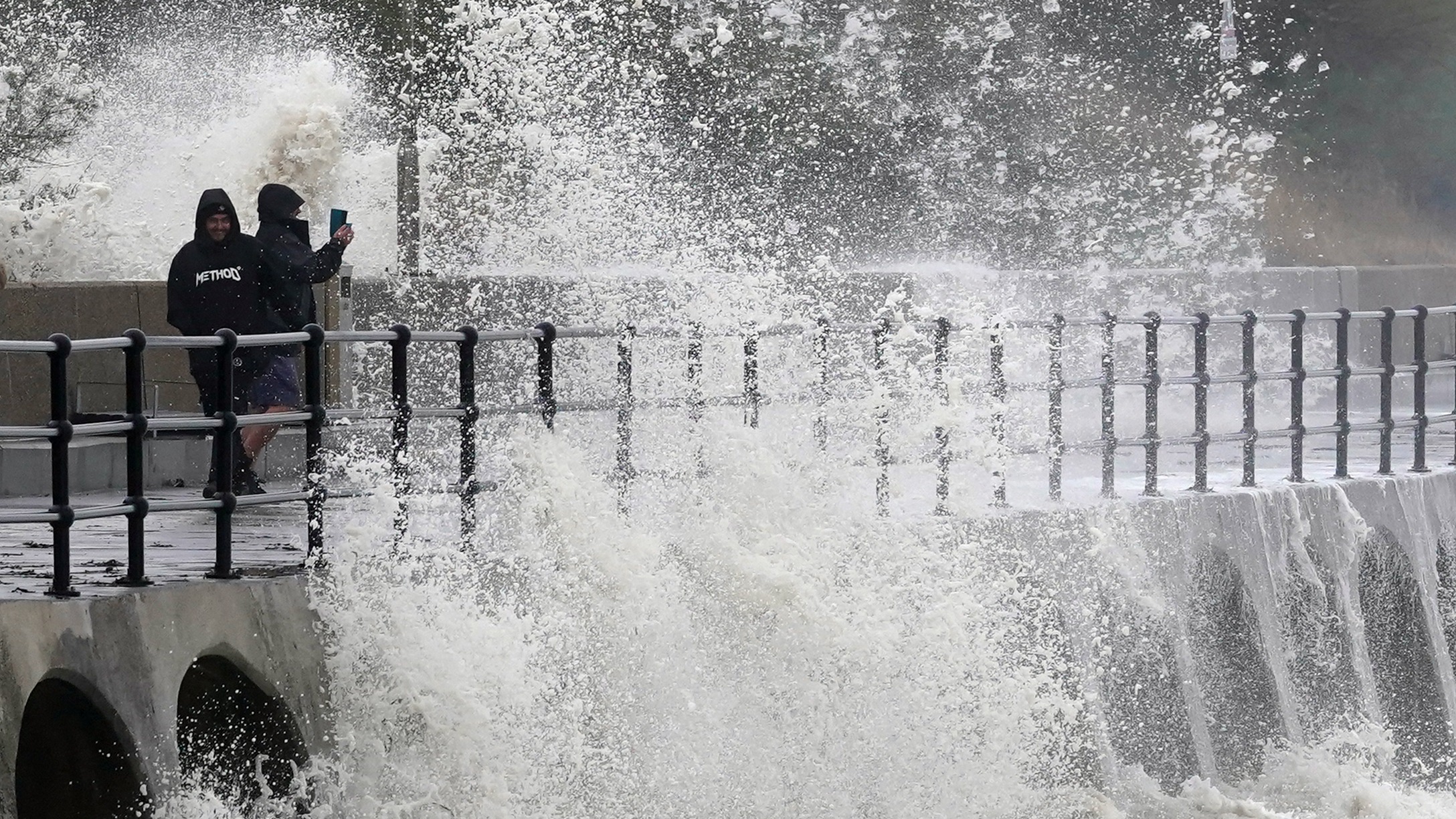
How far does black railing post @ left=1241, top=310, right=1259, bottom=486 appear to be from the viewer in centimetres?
996

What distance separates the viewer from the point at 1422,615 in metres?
10.9

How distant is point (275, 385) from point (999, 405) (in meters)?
3.23

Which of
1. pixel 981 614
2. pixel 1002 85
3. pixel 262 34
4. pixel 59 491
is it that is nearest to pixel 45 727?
pixel 59 491

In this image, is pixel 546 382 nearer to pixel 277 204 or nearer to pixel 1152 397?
pixel 277 204

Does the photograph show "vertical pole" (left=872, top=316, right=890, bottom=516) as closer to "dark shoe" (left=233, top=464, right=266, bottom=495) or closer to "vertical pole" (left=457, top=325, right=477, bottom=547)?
"vertical pole" (left=457, top=325, right=477, bottom=547)

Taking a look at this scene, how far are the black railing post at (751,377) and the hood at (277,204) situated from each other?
2.19 meters

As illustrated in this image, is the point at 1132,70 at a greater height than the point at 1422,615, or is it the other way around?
the point at 1132,70

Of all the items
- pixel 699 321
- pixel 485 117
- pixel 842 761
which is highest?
pixel 485 117

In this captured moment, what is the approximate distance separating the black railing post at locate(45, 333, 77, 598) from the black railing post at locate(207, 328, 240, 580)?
52 centimetres

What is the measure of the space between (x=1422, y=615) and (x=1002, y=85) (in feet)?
41.4

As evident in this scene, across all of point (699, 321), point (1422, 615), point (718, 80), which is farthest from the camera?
point (718, 80)

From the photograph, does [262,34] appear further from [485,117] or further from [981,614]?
[981,614]

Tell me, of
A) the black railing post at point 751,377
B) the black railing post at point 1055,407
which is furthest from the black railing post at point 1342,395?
the black railing post at point 751,377

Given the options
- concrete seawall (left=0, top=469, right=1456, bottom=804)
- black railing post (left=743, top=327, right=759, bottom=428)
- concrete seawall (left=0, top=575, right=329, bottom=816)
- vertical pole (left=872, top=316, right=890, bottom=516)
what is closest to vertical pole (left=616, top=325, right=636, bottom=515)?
black railing post (left=743, top=327, right=759, bottom=428)
